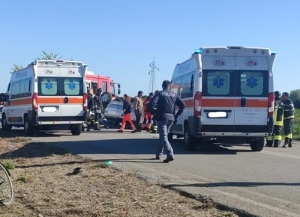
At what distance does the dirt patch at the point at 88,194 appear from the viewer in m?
7.01

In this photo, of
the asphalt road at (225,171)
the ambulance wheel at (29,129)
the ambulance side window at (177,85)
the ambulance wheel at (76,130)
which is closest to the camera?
the asphalt road at (225,171)

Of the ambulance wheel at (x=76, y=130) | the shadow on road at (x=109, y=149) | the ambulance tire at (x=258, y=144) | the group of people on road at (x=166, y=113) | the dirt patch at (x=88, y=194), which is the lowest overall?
the dirt patch at (x=88, y=194)

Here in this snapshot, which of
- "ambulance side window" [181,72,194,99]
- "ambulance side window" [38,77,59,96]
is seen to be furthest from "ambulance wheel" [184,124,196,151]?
"ambulance side window" [38,77,59,96]

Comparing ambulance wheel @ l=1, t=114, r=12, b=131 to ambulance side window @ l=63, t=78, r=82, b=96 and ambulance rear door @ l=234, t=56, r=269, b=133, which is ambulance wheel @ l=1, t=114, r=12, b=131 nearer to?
ambulance side window @ l=63, t=78, r=82, b=96

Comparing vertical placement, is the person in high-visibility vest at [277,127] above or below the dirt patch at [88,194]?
above

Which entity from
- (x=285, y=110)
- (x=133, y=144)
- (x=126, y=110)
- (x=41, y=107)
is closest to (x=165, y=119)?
(x=133, y=144)

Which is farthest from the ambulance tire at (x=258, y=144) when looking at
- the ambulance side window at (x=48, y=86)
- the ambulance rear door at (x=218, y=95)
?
the ambulance side window at (x=48, y=86)

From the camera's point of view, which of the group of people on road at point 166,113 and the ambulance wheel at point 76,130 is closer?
the group of people on road at point 166,113

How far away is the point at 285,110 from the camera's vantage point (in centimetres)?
1764

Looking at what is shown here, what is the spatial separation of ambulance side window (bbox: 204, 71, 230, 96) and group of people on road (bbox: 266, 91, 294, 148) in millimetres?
3849

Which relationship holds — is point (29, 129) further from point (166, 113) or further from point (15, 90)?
point (166, 113)

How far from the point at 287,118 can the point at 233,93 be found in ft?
14.3

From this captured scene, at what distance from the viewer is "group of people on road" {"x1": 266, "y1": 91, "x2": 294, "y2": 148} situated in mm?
17125

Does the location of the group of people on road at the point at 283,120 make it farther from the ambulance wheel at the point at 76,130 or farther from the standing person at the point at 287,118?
the ambulance wheel at the point at 76,130
